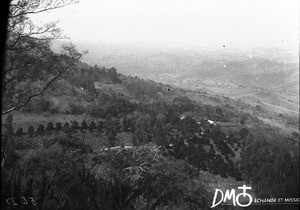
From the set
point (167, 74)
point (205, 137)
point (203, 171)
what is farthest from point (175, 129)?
point (167, 74)

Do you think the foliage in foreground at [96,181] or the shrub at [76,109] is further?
Answer: the shrub at [76,109]

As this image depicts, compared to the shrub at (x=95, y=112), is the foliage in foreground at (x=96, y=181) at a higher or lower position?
higher

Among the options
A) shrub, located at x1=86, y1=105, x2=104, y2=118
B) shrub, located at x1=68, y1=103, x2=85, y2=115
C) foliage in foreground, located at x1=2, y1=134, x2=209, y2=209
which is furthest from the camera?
shrub, located at x1=68, y1=103, x2=85, y2=115

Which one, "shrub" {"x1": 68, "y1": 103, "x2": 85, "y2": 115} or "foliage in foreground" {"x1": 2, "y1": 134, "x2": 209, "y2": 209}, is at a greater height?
"foliage in foreground" {"x1": 2, "y1": 134, "x2": 209, "y2": 209}

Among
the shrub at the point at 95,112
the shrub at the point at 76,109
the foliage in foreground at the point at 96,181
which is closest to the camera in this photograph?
the foliage in foreground at the point at 96,181

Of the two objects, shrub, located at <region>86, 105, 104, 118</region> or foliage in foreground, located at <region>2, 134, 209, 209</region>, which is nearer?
foliage in foreground, located at <region>2, 134, 209, 209</region>

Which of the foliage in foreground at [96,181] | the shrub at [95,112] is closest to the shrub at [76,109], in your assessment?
the shrub at [95,112]

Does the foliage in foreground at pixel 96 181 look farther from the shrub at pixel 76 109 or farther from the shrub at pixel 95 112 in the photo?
the shrub at pixel 76 109

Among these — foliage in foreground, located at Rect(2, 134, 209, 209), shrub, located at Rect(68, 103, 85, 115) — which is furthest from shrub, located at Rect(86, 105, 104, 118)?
foliage in foreground, located at Rect(2, 134, 209, 209)

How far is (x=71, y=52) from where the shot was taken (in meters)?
7.57

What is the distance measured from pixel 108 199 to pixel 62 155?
5.70ft

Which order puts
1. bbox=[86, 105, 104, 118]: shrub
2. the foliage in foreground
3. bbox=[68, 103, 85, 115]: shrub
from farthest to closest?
bbox=[68, 103, 85, 115]: shrub → bbox=[86, 105, 104, 118]: shrub → the foliage in foreground

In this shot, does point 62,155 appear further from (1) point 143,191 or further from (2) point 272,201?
(2) point 272,201

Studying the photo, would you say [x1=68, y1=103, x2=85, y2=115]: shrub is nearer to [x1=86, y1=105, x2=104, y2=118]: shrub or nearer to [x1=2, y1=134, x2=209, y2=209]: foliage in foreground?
[x1=86, y1=105, x2=104, y2=118]: shrub
